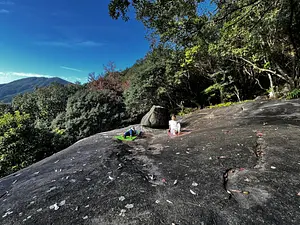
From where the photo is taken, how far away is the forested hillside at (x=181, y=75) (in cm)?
462

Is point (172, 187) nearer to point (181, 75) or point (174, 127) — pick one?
point (174, 127)

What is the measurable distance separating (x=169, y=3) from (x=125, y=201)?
423 cm

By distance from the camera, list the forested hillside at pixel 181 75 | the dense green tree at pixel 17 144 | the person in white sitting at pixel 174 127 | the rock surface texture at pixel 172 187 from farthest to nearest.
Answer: the dense green tree at pixel 17 144 → the person in white sitting at pixel 174 127 → the forested hillside at pixel 181 75 → the rock surface texture at pixel 172 187

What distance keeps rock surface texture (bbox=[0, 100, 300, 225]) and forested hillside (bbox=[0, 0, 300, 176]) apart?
3232 millimetres

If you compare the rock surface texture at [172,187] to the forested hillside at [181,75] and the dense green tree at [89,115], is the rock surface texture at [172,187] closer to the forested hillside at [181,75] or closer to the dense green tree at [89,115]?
the forested hillside at [181,75]

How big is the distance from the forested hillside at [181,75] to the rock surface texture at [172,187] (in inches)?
127

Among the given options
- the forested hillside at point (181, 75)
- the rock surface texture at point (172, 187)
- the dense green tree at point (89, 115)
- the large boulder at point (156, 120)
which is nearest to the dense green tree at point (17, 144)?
the forested hillside at point (181, 75)

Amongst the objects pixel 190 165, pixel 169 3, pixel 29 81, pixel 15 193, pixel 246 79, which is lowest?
pixel 15 193

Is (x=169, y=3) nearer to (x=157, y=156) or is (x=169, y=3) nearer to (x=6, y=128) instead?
(x=157, y=156)

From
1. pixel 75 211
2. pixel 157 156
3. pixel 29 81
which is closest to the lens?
pixel 75 211

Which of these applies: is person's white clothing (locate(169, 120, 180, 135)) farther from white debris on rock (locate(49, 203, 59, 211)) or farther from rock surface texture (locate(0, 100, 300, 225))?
white debris on rock (locate(49, 203, 59, 211))

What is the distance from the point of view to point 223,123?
6.65 meters

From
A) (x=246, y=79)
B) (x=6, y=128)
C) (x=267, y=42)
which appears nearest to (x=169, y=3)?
(x=267, y=42)

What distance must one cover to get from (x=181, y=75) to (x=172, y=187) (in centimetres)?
1094
